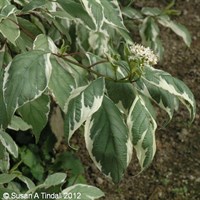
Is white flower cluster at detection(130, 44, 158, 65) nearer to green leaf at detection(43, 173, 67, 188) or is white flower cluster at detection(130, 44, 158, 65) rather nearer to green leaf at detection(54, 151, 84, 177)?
green leaf at detection(43, 173, 67, 188)

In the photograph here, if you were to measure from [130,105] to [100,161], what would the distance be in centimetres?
14

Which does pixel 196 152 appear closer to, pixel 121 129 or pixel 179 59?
pixel 179 59

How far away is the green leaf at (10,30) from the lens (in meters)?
1.09

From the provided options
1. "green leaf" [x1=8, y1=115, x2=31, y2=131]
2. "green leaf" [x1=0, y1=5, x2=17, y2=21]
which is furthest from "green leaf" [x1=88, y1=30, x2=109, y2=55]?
"green leaf" [x1=0, y1=5, x2=17, y2=21]

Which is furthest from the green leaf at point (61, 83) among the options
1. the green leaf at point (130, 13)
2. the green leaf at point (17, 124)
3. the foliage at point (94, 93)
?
the green leaf at point (130, 13)

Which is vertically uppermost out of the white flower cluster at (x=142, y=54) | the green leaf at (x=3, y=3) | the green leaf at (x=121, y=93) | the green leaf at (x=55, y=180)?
the green leaf at (x=3, y=3)

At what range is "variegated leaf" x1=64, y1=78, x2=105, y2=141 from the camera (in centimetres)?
96

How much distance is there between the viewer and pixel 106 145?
0.99m

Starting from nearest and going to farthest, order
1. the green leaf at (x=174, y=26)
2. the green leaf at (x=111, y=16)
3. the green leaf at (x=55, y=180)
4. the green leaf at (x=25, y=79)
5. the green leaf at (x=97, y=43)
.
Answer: the green leaf at (x=25, y=79)
the green leaf at (x=55, y=180)
the green leaf at (x=111, y=16)
the green leaf at (x=97, y=43)
the green leaf at (x=174, y=26)

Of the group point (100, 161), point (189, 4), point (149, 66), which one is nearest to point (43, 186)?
point (100, 161)

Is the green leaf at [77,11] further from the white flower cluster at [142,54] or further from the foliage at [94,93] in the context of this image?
the white flower cluster at [142,54]

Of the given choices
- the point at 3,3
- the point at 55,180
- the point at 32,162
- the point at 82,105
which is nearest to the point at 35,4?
the point at 3,3

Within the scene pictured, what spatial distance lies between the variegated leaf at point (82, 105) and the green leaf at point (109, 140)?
4cm

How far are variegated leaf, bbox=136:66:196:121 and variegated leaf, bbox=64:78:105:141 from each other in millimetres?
113
